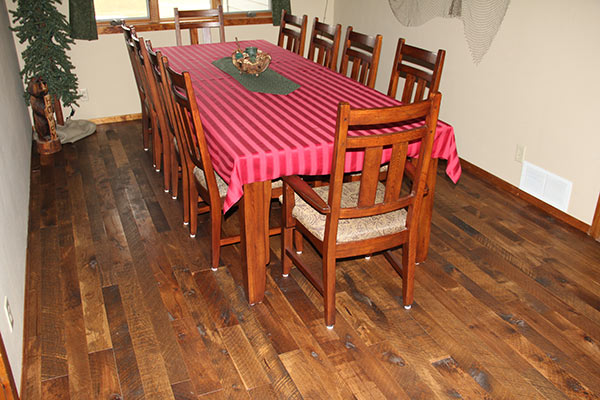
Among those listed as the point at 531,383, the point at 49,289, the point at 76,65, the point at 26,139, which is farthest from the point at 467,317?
the point at 76,65

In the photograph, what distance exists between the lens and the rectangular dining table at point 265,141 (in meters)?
2.14

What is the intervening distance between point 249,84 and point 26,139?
203 centimetres

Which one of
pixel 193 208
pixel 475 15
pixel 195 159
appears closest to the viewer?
pixel 195 159

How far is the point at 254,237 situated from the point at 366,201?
1.83 feet

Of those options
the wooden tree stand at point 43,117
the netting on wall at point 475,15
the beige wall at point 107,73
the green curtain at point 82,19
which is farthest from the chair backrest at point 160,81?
the netting on wall at point 475,15

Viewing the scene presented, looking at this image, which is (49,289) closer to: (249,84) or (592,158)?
(249,84)

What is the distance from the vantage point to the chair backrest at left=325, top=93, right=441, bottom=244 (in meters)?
1.83

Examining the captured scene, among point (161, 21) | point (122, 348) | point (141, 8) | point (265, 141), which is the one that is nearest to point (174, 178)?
point (265, 141)

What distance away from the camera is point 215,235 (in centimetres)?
262

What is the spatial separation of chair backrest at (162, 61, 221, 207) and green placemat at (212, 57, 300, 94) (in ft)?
1.76

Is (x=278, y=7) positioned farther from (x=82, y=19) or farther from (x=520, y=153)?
(x=520, y=153)

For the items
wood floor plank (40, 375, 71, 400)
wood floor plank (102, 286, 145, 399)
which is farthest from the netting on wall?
wood floor plank (40, 375, 71, 400)

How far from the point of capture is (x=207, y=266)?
8.95 feet

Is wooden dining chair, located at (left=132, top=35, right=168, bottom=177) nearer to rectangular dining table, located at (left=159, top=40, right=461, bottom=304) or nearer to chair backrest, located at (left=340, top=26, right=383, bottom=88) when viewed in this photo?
rectangular dining table, located at (left=159, top=40, right=461, bottom=304)
